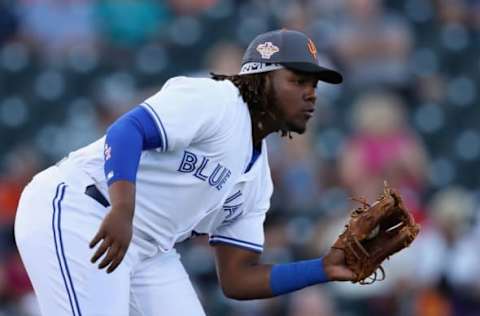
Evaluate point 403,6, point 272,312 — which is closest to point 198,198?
point 272,312

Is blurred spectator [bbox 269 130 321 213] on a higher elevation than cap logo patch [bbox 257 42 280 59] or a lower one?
lower

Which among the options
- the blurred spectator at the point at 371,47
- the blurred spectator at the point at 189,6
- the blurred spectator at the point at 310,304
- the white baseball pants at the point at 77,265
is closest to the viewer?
the white baseball pants at the point at 77,265

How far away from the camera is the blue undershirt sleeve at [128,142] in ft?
15.0

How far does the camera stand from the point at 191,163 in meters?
4.94

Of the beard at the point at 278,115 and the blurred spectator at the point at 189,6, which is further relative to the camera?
the blurred spectator at the point at 189,6

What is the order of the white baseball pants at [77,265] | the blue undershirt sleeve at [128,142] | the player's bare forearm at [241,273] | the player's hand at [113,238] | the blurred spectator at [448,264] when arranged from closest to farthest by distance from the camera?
the player's hand at [113,238], the blue undershirt sleeve at [128,142], the white baseball pants at [77,265], the player's bare forearm at [241,273], the blurred spectator at [448,264]

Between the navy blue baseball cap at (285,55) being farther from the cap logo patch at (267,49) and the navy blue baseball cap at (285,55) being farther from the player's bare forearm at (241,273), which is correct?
the player's bare forearm at (241,273)

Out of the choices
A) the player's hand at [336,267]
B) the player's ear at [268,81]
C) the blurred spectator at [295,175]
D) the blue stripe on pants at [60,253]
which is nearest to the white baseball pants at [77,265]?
the blue stripe on pants at [60,253]

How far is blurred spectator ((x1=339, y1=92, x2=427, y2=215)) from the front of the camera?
9055mm

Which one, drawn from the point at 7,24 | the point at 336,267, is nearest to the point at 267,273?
the point at 336,267

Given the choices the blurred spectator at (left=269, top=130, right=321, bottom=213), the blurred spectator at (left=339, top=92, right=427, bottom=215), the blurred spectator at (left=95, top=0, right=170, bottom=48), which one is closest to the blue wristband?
the blurred spectator at (left=339, top=92, right=427, bottom=215)

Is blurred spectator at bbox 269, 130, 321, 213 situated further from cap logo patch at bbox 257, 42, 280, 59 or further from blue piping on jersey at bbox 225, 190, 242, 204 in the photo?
cap logo patch at bbox 257, 42, 280, 59

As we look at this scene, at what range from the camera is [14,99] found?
10438 mm

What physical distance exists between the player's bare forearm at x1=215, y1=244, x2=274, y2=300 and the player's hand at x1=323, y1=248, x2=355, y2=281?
0.27 m
